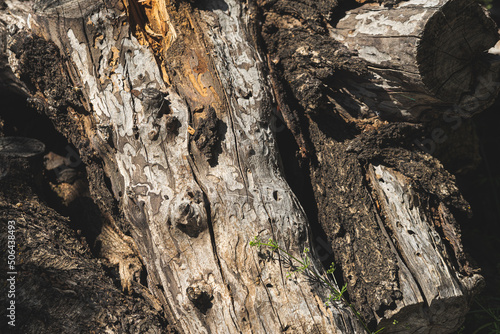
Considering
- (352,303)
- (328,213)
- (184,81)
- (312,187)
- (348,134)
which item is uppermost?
(184,81)

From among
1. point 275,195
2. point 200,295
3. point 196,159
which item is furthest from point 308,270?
point 196,159

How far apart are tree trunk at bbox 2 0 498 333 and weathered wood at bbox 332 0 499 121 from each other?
0.04 ft

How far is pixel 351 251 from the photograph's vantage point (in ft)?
7.14

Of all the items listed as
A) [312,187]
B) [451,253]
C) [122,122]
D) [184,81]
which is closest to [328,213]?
[312,187]

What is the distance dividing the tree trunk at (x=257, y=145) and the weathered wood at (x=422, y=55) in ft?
0.04

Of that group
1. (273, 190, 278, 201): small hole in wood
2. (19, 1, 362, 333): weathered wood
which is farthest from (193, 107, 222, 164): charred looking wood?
(273, 190, 278, 201): small hole in wood

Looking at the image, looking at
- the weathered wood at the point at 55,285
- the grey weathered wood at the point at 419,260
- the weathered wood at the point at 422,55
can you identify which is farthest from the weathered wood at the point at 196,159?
the weathered wood at the point at 422,55

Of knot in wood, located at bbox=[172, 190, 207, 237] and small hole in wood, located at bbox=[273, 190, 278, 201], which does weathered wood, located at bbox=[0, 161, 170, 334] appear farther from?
small hole in wood, located at bbox=[273, 190, 278, 201]

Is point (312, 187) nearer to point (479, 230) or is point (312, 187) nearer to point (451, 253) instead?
point (451, 253)

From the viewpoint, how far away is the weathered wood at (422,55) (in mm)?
2062

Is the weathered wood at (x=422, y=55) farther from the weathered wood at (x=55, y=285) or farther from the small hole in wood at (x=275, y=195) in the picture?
the weathered wood at (x=55, y=285)

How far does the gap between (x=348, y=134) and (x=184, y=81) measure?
1075 millimetres

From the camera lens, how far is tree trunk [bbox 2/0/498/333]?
1.96 m

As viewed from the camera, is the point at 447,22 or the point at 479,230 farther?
the point at 479,230
